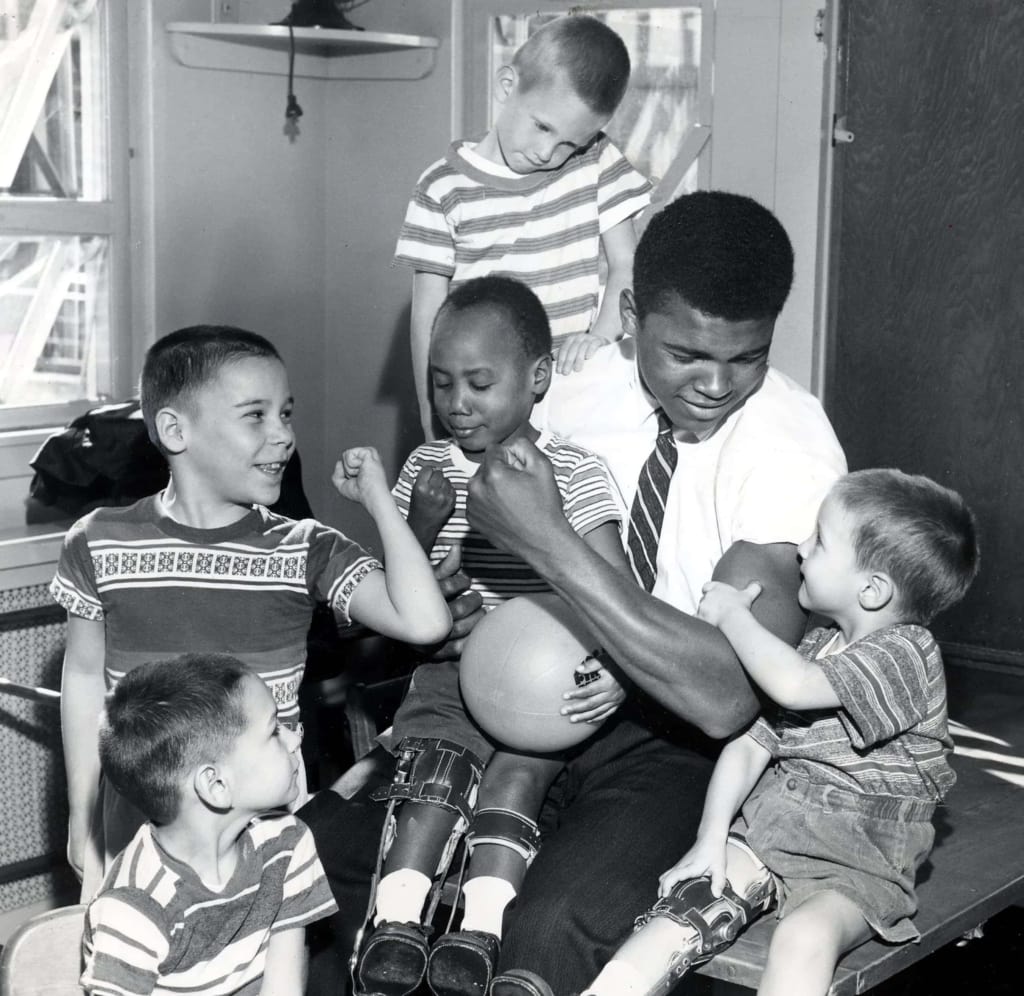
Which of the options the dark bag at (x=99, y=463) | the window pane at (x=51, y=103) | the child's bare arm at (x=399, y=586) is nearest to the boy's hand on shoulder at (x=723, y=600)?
the child's bare arm at (x=399, y=586)

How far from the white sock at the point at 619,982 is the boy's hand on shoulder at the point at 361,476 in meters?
0.75

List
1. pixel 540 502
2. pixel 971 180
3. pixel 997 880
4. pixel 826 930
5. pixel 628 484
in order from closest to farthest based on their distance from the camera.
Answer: pixel 826 930 → pixel 540 502 → pixel 997 880 → pixel 628 484 → pixel 971 180

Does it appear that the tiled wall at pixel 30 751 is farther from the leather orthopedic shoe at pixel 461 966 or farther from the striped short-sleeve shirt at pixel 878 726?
the striped short-sleeve shirt at pixel 878 726

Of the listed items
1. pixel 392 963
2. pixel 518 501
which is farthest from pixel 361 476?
pixel 392 963

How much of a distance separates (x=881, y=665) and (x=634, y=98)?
7.98ft

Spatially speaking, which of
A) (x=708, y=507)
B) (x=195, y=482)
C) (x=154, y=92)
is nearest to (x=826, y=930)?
(x=708, y=507)

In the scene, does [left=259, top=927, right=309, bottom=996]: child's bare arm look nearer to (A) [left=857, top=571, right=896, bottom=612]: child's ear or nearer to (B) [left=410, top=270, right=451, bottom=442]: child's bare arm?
(A) [left=857, top=571, right=896, bottom=612]: child's ear

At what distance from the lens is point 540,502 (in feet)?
7.04

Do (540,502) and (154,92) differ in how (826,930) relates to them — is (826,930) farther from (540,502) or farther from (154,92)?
(154,92)

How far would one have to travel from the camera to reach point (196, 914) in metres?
1.89

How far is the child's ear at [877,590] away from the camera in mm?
2131

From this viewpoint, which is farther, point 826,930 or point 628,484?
point 628,484

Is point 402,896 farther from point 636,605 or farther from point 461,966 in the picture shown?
point 636,605

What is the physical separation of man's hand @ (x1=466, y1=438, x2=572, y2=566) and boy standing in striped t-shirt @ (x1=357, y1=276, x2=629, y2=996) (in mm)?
189
